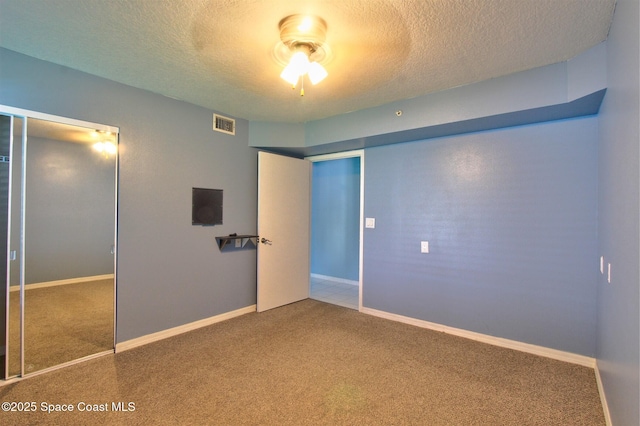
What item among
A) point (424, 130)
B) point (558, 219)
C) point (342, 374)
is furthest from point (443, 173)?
point (342, 374)

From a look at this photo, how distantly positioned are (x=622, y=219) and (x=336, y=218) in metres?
4.37

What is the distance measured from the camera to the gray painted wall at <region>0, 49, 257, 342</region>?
96.6 inches

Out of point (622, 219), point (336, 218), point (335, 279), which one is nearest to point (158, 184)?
point (336, 218)

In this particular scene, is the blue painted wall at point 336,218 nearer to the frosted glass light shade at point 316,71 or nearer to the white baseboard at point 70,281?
the frosted glass light shade at point 316,71

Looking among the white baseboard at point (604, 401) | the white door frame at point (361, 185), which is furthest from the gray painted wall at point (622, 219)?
the white door frame at point (361, 185)

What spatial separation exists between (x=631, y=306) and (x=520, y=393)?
4.13ft

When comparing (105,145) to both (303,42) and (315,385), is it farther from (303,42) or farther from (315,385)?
(315,385)

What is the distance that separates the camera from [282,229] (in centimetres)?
414

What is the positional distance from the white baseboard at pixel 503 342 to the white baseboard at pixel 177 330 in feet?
5.78

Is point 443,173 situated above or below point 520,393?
above

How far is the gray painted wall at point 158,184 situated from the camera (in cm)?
245

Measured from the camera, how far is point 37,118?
7.66 feet

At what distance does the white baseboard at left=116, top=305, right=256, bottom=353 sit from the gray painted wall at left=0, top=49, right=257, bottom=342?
0.06 metres

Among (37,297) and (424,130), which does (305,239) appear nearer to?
(424,130)
